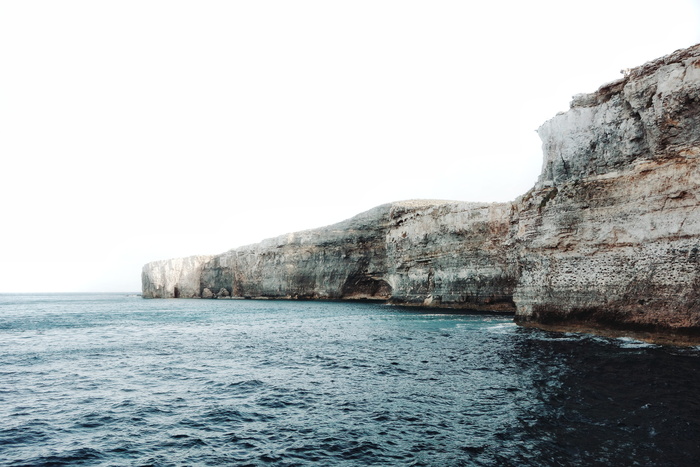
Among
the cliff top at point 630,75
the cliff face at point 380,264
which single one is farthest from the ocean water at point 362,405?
the cliff face at point 380,264

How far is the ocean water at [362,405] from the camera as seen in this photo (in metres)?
9.72

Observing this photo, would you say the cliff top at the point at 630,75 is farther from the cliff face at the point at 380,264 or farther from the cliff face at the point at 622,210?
the cliff face at the point at 380,264

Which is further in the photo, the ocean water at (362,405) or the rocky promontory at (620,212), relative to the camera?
the rocky promontory at (620,212)

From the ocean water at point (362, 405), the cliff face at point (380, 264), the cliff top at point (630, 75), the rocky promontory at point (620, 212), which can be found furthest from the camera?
the cliff face at point (380, 264)

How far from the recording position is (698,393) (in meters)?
12.8

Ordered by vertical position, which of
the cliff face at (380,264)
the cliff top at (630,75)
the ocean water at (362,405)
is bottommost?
the ocean water at (362,405)

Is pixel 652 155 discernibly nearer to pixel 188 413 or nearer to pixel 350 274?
pixel 188 413

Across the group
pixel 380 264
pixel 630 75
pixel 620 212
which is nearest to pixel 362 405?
pixel 620 212

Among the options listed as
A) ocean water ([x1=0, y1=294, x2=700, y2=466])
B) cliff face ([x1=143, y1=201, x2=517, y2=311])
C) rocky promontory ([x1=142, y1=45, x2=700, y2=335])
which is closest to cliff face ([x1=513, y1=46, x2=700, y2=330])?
rocky promontory ([x1=142, y1=45, x2=700, y2=335])

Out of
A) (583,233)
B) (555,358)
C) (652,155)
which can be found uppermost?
(652,155)

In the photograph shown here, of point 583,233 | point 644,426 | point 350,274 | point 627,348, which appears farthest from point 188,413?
point 350,274

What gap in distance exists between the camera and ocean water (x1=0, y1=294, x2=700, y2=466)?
383 inches

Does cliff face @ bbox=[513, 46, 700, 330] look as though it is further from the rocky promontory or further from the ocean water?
the ocean water

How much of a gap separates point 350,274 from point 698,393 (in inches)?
2705
